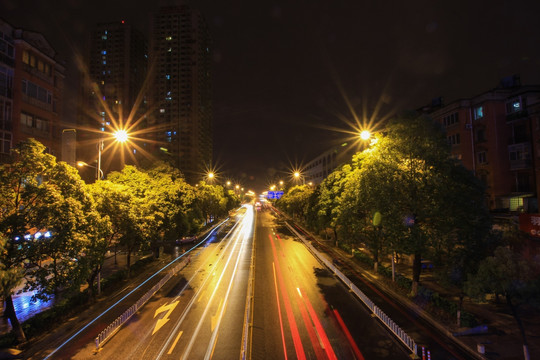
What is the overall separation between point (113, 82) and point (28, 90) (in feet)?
354

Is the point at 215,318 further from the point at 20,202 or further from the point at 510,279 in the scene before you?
the point at 510,279

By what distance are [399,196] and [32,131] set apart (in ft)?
118

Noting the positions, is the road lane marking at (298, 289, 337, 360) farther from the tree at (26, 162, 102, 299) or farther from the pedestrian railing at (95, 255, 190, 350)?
the tree at (26, 162, 102, 299)

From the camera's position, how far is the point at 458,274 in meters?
14.1

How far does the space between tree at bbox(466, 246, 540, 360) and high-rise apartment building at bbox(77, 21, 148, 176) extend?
4510 inches

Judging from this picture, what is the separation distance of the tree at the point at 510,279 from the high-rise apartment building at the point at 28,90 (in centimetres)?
3729

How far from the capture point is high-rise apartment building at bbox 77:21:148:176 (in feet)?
375

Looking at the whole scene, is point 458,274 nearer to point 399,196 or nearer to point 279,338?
point 399,196

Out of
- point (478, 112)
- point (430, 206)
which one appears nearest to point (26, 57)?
point (430, 206)

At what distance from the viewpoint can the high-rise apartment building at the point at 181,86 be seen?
414 ft

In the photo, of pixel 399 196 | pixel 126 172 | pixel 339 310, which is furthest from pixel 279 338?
pixel 126 172

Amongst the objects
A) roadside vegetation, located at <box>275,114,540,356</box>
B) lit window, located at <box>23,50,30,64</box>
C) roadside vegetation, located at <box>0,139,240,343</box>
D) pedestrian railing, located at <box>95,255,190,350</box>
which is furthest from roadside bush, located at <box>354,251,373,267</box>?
lit window, located at <box>23,50,30,64</box>

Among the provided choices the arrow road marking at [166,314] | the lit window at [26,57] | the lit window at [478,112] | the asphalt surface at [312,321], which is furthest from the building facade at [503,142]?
the lit window at [26,57]

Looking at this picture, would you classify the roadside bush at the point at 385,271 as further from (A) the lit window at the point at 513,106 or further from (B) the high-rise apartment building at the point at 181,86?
(B) the high-rise apartment building at the point at 181,86
